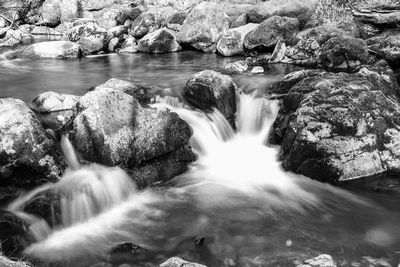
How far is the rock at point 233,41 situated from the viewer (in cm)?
1781

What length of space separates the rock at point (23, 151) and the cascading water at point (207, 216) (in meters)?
0.31

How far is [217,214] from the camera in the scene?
7.24 m

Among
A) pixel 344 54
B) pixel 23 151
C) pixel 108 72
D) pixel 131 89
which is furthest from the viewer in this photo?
pixel 108 72

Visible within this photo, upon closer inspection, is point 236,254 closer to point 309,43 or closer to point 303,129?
point 303,129

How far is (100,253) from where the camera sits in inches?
243

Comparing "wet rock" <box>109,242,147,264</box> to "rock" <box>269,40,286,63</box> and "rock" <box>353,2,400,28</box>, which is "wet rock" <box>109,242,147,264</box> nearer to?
"rock" <box>269,40,286,63</box>

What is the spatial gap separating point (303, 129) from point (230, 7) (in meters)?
15.5

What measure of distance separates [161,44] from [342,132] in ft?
43.2

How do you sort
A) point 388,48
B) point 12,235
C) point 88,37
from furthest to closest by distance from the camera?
1. point 88,37
2. point 388,48
3. point 12,235

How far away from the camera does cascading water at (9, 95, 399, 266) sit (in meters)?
6.20

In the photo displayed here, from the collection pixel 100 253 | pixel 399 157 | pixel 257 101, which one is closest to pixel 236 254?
pixel 100 253

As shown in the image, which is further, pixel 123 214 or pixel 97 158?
pixel 97 158

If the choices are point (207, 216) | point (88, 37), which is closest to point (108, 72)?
point (88, 37)

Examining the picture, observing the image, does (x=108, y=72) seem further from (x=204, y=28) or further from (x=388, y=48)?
(x=388, y=48)
